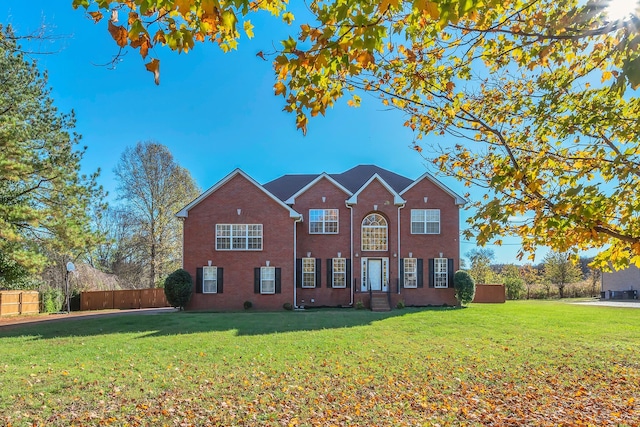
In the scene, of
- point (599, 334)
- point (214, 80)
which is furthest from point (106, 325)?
point (599, 334)

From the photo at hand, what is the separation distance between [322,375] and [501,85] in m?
6.10

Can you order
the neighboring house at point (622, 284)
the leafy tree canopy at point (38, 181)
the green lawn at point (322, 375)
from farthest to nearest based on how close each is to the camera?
the neighboring house at point (622, 284) < the leafy tree canopy at point (38, 181) < the green lawn at point (322, 375)

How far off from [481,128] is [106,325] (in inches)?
622

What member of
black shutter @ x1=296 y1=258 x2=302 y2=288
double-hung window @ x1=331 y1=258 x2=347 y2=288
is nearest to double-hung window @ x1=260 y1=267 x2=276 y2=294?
black shutter @ x1=296 y1=258 x2=302 y2=288

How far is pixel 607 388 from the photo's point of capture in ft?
26.1

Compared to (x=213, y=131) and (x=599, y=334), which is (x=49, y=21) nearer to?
(x=599, y=334)

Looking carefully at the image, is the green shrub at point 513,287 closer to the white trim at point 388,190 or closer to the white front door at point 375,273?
the white front door at point 375,273

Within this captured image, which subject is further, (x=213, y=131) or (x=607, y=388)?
(x=213, y=131)

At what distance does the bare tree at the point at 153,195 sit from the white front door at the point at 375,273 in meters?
16.6

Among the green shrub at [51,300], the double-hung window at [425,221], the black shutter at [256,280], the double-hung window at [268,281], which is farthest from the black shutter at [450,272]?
the green shrub at [51,300]

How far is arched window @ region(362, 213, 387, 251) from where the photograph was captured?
25.5 m

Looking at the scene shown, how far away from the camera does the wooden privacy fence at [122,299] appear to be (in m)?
29.7

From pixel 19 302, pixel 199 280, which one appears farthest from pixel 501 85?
pixel 19 302

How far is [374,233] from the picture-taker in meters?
25.7
